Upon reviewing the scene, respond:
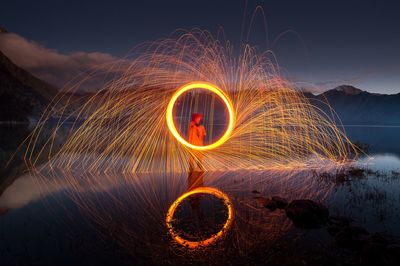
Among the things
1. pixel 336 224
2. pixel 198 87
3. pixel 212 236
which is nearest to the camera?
pixel 212 236

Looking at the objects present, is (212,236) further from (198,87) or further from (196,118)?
(198,87)

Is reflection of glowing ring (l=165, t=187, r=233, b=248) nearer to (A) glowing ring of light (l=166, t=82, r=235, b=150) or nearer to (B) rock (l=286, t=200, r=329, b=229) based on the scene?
(B) rock (l=286, t=200, r=329, b=229)

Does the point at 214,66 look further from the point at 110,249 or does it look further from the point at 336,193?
the point at 110,249

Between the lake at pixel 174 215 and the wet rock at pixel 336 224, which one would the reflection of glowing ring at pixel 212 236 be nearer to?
the lake at pixel 174 215

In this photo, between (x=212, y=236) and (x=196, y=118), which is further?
(x=196, y=118)

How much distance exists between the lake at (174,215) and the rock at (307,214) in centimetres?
25

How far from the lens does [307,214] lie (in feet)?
23.3

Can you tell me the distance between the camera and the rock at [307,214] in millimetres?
6961

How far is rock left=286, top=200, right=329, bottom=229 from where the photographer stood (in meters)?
6.96

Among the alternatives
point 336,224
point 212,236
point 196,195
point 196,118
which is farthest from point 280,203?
point 196,118

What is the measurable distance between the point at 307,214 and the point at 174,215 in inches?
127

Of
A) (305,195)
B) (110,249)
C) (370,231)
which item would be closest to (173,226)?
(110,249)

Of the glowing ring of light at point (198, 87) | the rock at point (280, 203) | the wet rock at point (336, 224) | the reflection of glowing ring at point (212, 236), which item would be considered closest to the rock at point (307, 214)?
the wet rock at point (336, 224)

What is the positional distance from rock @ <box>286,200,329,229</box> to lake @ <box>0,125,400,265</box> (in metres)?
0.25
